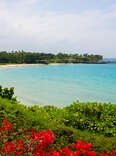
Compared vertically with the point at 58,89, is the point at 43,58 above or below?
above

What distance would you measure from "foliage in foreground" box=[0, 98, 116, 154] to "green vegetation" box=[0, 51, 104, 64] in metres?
89.8

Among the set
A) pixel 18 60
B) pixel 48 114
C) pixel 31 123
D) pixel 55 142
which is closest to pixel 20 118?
pixel 31 123

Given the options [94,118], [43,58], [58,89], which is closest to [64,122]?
[94,118]

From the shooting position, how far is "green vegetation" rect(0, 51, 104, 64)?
96.7m

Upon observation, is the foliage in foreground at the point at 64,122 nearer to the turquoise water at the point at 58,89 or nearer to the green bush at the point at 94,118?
the green bush at the point at 94,118

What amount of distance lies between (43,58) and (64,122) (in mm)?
106828

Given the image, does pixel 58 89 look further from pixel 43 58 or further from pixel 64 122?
pixel 43 58

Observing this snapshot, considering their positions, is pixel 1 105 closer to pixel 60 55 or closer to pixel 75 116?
pixel 75 116

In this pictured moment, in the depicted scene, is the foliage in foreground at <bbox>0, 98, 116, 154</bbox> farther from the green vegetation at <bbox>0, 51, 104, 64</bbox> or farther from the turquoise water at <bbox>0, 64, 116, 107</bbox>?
the green vegetation at <bbox>0, 51, 104, 64</bbox>

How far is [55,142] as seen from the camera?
4902 millimetres

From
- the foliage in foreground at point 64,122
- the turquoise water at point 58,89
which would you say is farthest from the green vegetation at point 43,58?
the foliage in foreground at point 64,122

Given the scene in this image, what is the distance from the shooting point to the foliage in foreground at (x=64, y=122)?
5.04 metres

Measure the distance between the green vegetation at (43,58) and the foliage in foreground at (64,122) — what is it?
295ft

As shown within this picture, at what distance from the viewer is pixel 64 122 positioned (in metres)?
7.11
